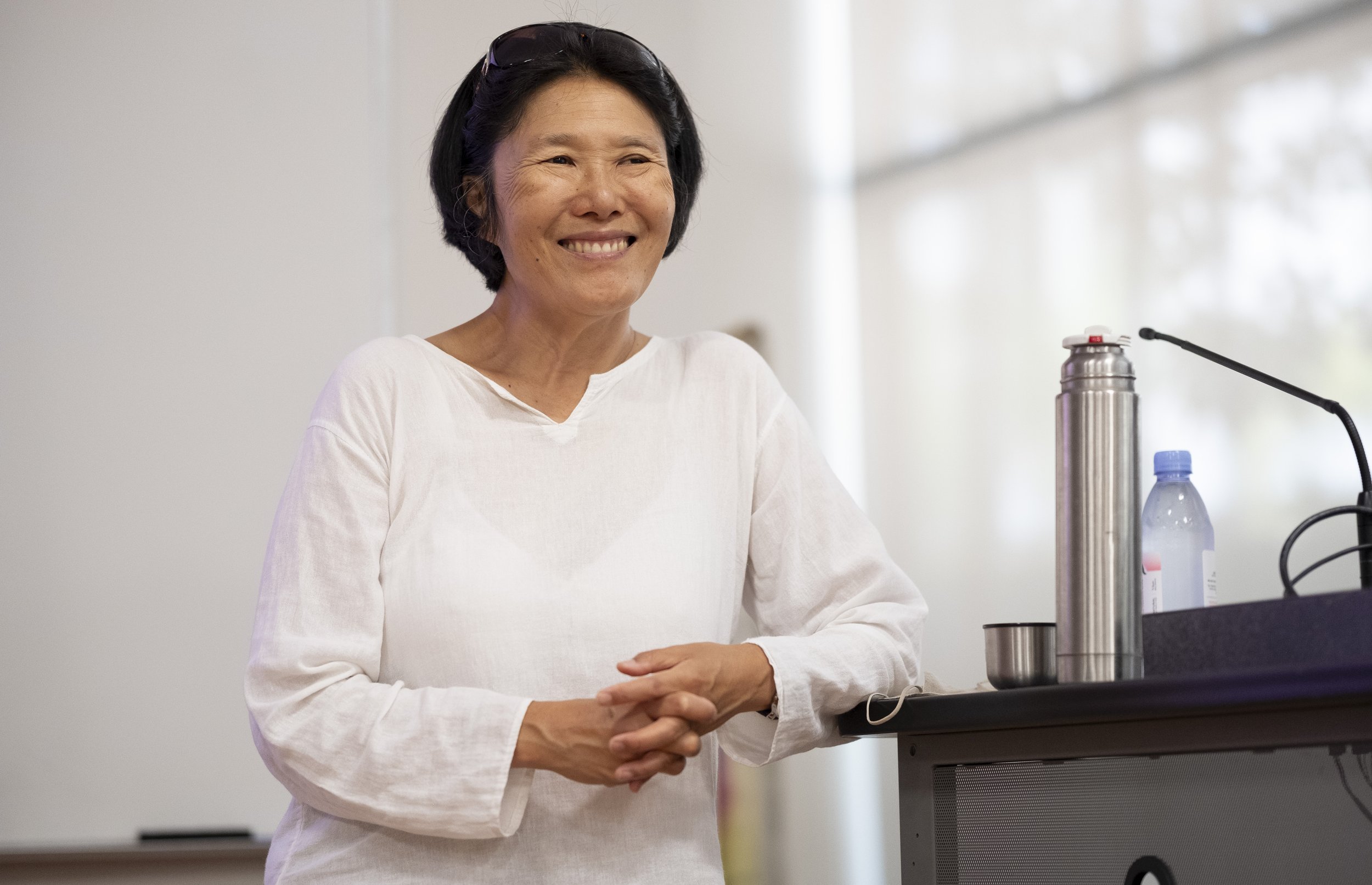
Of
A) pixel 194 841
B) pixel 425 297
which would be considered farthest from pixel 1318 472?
pixel 194 841

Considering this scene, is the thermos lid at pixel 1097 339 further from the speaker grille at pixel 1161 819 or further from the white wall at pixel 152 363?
the white wall at pixel 152 363

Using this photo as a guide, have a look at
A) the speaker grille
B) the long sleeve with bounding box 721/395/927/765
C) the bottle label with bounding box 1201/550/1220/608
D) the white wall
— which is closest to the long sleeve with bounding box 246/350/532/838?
the long sleeve with bounding box 721/395/927/765

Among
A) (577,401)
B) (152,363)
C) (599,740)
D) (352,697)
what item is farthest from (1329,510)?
(152,363)

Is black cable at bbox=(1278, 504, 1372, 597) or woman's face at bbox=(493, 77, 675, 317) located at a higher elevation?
woman's face at bbox=(493, 77, 675, 317)

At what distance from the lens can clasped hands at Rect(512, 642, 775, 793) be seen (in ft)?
3.61

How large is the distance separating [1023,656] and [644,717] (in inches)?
13.0

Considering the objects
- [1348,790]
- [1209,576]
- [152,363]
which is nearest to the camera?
[1348,790]

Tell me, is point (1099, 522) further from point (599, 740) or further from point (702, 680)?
point (599, 740)

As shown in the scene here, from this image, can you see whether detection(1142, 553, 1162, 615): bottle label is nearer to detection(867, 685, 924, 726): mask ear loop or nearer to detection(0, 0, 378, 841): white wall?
detection(867, 685, 924, 726): mask ear loop

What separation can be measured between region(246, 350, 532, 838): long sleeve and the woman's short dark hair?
0.34 m

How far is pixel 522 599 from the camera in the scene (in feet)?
4.25

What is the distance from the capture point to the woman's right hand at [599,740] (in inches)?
43.7

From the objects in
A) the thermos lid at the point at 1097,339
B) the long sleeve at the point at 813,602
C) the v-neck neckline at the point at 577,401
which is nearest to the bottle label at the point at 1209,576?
the long sleeve at the point at 813,602

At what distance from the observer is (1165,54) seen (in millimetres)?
2443
